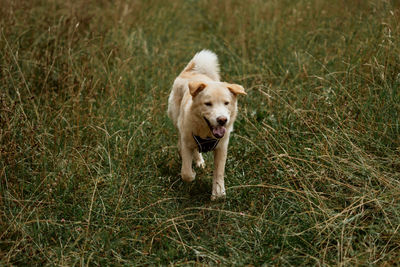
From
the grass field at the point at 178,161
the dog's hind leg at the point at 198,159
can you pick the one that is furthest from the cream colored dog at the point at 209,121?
the dog's hind leg at the point at 198,159

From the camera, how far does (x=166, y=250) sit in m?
3.18

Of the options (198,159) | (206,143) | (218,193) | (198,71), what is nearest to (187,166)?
(206,143)

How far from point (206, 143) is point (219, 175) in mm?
322

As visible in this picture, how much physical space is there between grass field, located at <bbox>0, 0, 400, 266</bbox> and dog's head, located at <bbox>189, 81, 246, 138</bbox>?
268 mm

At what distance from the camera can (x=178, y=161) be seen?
4660 millimetres

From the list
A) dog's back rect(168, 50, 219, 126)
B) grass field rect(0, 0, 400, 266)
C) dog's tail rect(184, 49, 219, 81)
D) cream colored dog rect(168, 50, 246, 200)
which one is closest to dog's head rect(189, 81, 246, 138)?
cream colored dog rect(168, 50, 246, 200)

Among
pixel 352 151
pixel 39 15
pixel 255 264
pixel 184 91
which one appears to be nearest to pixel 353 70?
pixel 352 151

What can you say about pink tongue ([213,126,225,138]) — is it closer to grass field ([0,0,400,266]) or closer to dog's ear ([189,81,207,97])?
grass field ([0,0,400,266])

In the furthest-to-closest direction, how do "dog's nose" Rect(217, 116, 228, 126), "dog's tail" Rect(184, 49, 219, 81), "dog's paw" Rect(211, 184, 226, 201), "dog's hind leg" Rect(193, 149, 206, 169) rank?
"dog's tail" Rect(184, 49, 219, 81)
"dog's hind leg" Rect(193, 149, 206, 169)
"dog's paw" Rect(211, 184, 226, 201)
"dog's nose" Rect(217, 116, 228, 126)

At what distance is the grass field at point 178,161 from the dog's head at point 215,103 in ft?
0.88

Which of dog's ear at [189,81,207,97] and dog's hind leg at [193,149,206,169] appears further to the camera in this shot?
dog's hind leg at [193,149,206,169]

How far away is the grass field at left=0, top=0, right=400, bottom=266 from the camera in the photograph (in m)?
3.04

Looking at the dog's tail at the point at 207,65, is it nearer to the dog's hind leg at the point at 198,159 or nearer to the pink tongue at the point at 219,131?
the dog's hind leg at the point at 198,159

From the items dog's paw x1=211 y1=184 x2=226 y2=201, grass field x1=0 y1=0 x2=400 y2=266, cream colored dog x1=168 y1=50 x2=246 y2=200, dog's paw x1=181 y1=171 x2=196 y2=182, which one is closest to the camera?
grass field x1=0 y1=0 x2=400 y2=266
